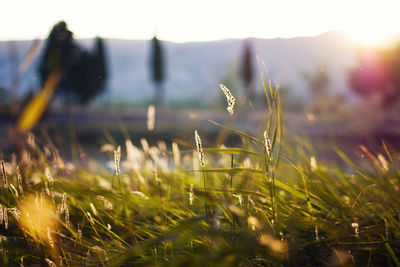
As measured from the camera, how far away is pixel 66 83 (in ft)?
63.7

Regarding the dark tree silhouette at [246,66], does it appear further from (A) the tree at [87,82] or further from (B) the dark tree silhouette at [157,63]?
(A) the tree at [87,82]

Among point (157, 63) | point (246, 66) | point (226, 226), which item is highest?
point (157, 63)

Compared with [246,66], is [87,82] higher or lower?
lower

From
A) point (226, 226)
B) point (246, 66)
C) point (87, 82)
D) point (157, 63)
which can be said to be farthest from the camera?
point (157, 63)

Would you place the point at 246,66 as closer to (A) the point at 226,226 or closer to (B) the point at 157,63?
(B) the point at 157,63

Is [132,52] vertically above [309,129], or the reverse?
[132,52]

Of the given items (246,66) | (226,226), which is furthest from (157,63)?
(226,226)

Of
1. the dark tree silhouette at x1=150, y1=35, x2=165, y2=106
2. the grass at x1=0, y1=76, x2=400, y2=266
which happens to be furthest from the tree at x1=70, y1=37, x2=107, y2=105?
the grass at x1=0, y1=76, x2=400, y2=266

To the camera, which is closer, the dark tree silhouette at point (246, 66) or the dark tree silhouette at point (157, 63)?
the dark tree silhouette at point (246, 66)

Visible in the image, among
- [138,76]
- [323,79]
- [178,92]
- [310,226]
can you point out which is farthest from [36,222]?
[138,76]

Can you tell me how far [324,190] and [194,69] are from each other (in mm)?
89141

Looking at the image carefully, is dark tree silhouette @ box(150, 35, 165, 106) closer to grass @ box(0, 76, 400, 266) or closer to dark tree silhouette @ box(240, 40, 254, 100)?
dark tree silhouette @ box(240, 40, 254, 100)

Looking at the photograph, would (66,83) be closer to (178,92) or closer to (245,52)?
(245,52)

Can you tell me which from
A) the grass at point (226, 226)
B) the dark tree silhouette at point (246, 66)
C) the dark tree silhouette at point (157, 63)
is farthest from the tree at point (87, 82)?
the grass at point (226, 226)
